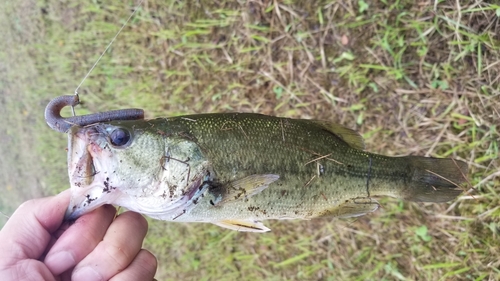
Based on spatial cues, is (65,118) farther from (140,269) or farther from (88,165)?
(140,269)

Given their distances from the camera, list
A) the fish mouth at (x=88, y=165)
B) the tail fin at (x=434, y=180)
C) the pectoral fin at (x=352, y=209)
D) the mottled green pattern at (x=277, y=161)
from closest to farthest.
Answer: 1. the fish mouth at (x=88, y=165)
2. the mottled green pattern at (x=277, y=161)
3. the pectoral fin at (x=352, y=209)
4. the tail fin at (x=434, y=180)

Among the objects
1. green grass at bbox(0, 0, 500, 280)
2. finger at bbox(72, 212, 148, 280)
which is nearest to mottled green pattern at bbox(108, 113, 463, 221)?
finger at bbox(72, 212, 148, 280)

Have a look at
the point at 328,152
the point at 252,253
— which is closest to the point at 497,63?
the point at 328,152

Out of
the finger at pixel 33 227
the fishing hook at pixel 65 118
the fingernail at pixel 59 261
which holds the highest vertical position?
the fishing hook at pixel 65 118

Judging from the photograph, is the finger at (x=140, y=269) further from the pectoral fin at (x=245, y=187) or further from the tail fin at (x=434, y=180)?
the tail fin at (x=434, y=180)

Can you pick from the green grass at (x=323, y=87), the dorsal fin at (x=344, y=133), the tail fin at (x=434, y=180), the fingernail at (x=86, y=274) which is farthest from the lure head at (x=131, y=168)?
the green grass at (x=323, y=87)

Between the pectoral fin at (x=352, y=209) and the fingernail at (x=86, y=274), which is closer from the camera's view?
the fingernail at (x=86, y=274)

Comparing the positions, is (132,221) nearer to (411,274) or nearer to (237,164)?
(237,164)

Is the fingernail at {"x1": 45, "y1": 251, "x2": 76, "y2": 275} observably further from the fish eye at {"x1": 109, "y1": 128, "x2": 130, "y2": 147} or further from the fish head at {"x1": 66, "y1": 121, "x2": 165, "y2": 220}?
the fish eye at {"x1": 109, "y1": 128, "x2": 130, "y2": 147}
